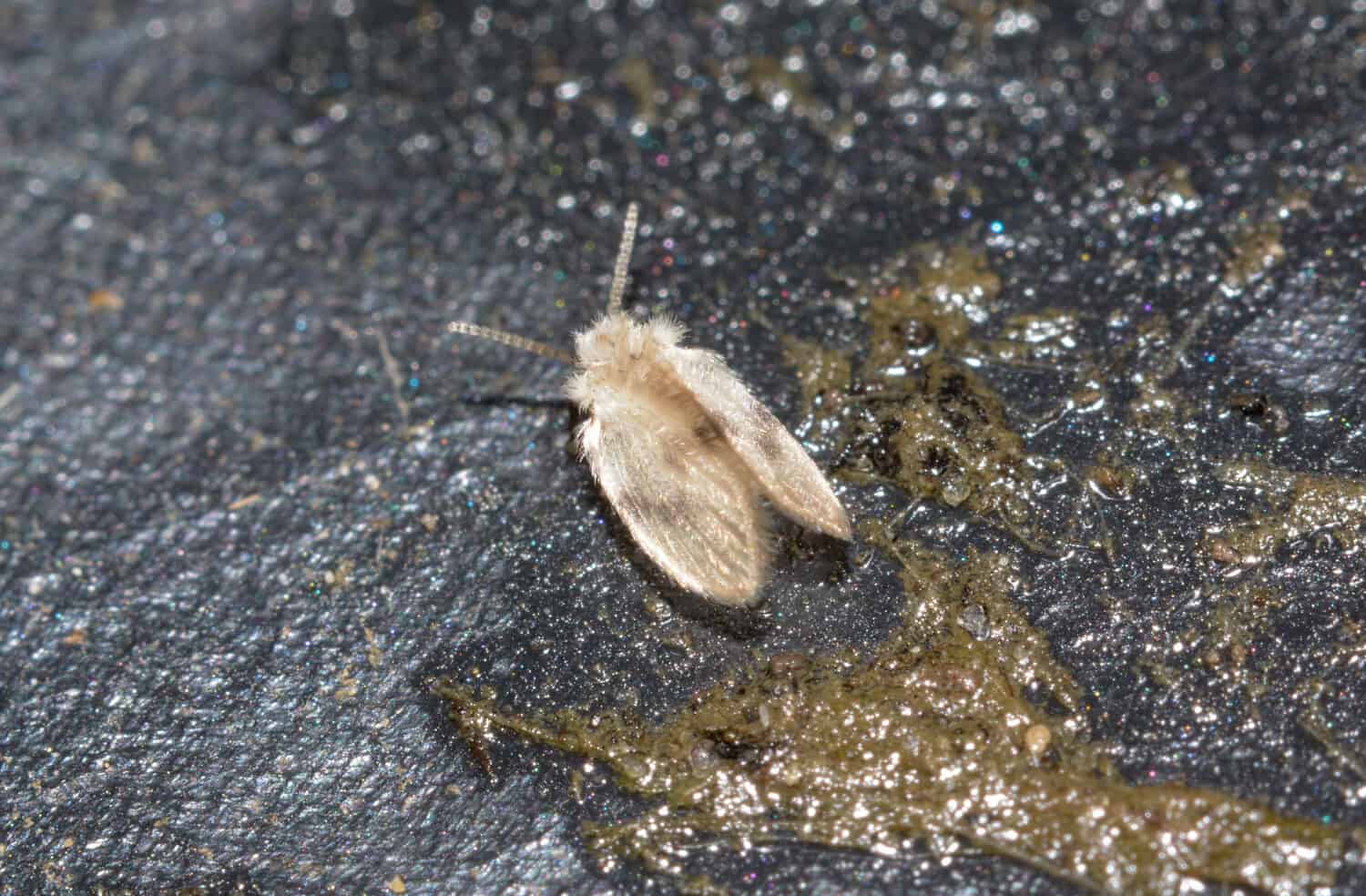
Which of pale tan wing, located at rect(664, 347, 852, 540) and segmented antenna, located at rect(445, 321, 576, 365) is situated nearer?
pale tan wing, located at rect(664, 347, 852, 540)

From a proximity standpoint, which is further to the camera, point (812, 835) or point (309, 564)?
point (309, 564)

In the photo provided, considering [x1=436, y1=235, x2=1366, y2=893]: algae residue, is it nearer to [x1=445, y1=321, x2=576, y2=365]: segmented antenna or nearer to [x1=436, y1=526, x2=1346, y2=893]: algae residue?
[x1=436, y1=526, x2=1346, y2=893]: algae residue

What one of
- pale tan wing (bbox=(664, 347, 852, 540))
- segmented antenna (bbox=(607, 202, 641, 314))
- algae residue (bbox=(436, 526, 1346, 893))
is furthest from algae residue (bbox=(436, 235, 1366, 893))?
segmented antenna (bbox=(607, 202, 641, 314))

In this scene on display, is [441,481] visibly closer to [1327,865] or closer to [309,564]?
[309,564]

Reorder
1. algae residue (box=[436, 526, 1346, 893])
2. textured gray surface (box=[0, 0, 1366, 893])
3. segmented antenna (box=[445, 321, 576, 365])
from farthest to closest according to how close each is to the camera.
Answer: segmented antenna (box=[445, 321, 576, 365]), textured gray surface (box=[0, 0, 1366, 893]), algae residue (box=[436, 526, 1346, 893])

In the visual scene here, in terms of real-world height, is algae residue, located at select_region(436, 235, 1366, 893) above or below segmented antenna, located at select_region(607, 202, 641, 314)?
below

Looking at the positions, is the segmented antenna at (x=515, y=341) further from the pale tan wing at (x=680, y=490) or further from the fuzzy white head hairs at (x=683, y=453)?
the pale tan wing at (x=680, y=490)

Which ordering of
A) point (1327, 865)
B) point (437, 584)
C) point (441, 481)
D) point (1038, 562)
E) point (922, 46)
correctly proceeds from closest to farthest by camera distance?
point (1327, 865)
point (1038, 562)
point (437, 584)
point (441, 481)
point (922, 46)

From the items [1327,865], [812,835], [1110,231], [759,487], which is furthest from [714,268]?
[1327,865]

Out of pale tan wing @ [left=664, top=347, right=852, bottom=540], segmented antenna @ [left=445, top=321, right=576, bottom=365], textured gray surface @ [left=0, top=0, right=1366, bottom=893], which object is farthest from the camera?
segmented antenna @ [left=445, top=321, right=576, bottom=365]
